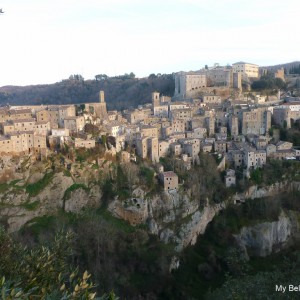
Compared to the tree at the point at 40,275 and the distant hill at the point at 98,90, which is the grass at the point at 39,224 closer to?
the tree at the point at 40,275

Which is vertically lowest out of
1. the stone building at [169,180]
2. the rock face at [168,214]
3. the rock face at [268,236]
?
the rock face at [268,236]

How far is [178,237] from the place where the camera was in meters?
24.2

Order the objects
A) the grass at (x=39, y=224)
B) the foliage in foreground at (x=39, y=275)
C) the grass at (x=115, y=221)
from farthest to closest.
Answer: the grass at (x=115, y=221), the grass at (x=39, y=224), the foliage in foreground at (x=39, y=275)

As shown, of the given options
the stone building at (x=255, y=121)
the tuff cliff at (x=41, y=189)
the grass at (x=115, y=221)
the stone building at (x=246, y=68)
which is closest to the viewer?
the tuff cliff at (x=41, y=189)

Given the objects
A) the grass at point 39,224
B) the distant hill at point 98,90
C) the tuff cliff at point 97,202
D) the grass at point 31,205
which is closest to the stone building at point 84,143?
the tuff cliff at point 97,202

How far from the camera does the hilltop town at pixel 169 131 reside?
26.3m

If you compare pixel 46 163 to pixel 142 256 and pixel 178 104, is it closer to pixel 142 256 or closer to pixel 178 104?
pixel 142 256

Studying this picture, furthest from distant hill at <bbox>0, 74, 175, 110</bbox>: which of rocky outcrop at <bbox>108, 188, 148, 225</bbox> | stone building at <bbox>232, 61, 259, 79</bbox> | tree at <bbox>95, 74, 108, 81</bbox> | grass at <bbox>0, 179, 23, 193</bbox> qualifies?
grass at <bbox>0, 179, 23, 193</bbox>

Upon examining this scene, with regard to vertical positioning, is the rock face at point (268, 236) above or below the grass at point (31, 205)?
below

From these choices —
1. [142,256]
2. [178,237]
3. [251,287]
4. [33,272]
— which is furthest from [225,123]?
[33,272]

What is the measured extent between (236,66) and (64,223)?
36.4m

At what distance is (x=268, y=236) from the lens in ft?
82.7

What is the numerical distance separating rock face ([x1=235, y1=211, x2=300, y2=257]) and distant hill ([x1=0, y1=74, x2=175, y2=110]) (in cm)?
2769

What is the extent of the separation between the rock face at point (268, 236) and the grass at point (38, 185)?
13.4m
